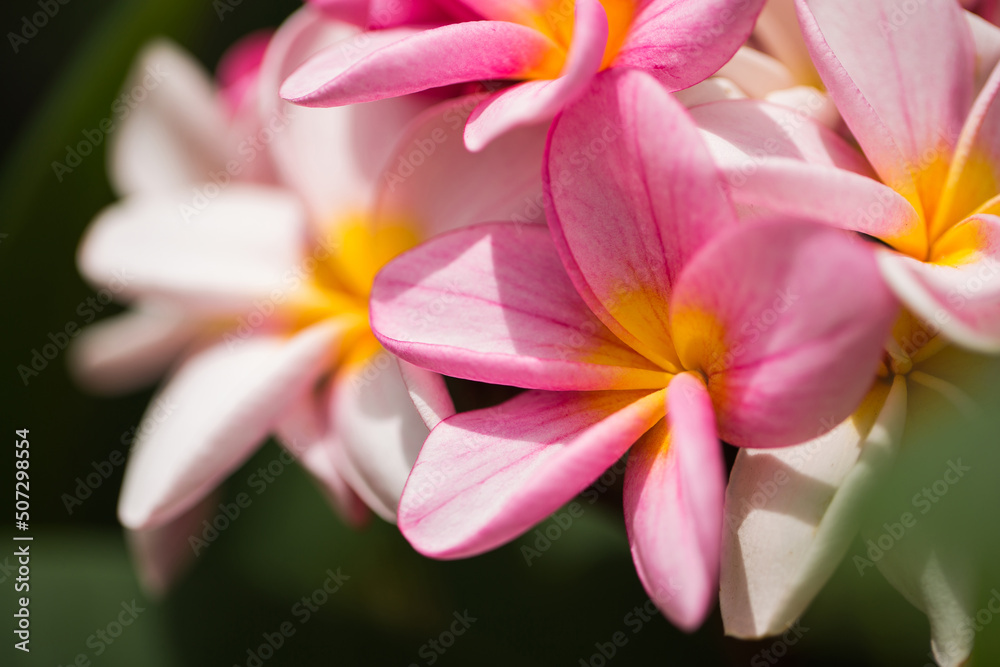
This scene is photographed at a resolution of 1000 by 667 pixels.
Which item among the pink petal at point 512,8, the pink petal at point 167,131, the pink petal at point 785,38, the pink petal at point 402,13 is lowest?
the pink petal at point 785,38

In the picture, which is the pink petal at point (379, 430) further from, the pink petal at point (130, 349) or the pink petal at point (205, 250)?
the pink petal at point (130, 349)

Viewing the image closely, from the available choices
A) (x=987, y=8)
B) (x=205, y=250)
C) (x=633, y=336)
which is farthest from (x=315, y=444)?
(x=987, y=8)

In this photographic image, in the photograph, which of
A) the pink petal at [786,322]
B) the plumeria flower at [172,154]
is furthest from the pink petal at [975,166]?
the plumeria flower at [172,154]

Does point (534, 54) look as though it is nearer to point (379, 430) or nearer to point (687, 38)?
point (687, 38)

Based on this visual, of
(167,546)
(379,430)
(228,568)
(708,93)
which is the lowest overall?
(228,568)

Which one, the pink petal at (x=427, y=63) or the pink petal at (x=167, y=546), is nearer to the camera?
the pink petal at (x=427, y=63)

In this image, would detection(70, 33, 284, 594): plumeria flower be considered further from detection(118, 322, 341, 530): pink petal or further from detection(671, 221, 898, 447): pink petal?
detection(671, 221, 898, 447): pink petal
